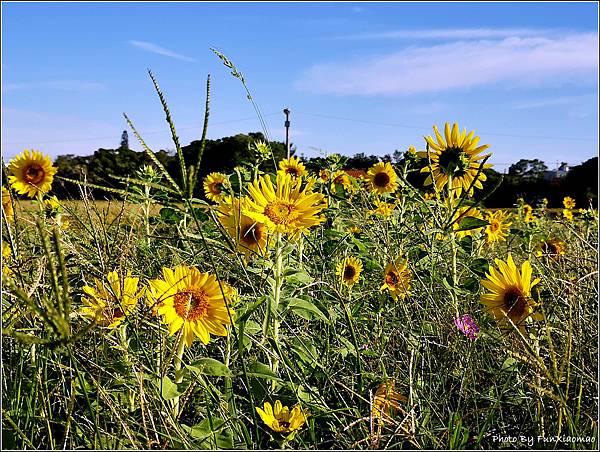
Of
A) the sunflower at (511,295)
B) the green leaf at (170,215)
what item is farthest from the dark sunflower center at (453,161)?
the green leaf at (170,215)

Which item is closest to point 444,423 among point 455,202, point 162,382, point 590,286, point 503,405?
point 503,405

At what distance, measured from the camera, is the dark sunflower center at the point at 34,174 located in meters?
2.95

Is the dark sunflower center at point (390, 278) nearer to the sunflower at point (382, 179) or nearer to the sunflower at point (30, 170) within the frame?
the sunflower at point (382, 179)

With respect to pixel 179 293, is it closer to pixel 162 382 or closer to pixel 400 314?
pixel 162 382

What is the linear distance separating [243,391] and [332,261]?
2.48 ft

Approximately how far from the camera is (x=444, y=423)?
1.31 meters

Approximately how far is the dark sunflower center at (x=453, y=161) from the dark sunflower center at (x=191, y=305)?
42.3 inches

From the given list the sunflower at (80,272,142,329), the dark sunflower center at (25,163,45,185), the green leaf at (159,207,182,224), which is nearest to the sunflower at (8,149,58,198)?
the dark sunflower center at (25,163,45,185)

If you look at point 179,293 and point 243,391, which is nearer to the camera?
point 179,293

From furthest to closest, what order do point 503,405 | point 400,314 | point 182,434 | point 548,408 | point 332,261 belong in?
1. point 332,261
2. point 400,314
3. point 503,405
4. point 548,408
5. point 182,434

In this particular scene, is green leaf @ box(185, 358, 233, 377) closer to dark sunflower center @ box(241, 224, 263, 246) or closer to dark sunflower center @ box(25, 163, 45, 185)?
dark sunflower center @ box(241, 224, 263, 246)

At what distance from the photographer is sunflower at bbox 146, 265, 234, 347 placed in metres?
1.22

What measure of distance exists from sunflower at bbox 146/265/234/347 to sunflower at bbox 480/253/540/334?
0.65 m

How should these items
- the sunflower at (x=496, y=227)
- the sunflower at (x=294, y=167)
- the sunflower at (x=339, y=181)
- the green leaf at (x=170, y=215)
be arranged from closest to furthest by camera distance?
the green leaf at (x=170, y=215) < the sunflower at (x=339, y=181) < the sunflower at (x=294, y=167) < the sunflower at (x=496, y=227)
